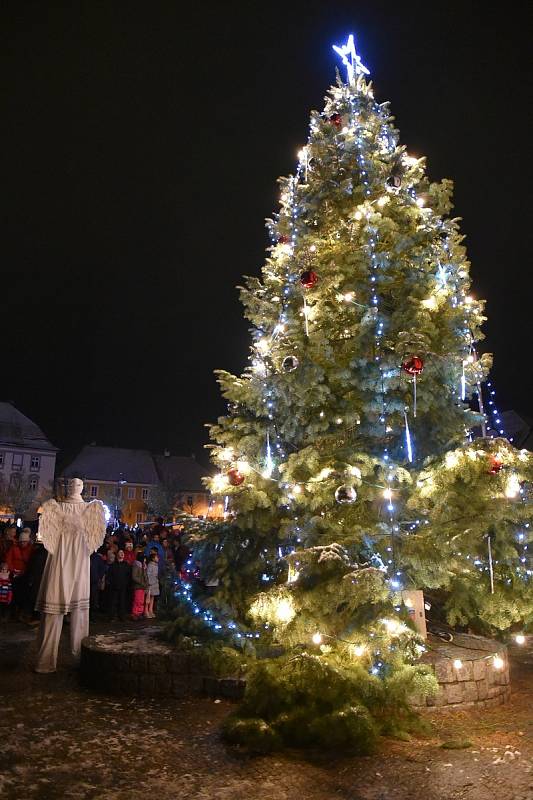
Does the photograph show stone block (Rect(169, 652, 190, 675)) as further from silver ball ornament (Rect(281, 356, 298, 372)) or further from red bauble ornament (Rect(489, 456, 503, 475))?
red bauble ornament (Rect(489, 456, 503, 475))

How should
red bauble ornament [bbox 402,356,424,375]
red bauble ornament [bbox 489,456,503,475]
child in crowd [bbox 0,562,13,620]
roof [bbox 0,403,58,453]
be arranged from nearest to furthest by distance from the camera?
red bauble ornament [bbox 489,456,503,475]
red bauble ornament [bbox 402,356,424,375]
child in crowd [bbox 0,562,13,620]
roof [bbox 0,403,58,453]

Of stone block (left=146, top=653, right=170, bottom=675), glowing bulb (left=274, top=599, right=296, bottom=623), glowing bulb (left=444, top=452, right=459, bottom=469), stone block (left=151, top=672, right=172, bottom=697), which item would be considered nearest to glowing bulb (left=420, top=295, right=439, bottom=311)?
glowing bulb (left=444, top=452, right=459, bottom=469)

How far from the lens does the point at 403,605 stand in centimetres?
767

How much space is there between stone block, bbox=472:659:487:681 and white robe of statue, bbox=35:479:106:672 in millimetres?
5078

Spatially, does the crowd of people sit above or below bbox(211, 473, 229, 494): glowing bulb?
below

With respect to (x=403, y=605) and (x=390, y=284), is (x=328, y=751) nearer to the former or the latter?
(x=403, y=605)

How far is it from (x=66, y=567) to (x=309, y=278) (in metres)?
5.20

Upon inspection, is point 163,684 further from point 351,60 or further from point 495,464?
point 351,60

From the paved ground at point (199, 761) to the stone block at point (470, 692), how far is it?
0.65ft

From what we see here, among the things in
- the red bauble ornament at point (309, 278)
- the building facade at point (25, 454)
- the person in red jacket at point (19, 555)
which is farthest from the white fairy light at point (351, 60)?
the building facade at point (25, 454)

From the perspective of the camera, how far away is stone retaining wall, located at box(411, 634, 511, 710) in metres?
6.93

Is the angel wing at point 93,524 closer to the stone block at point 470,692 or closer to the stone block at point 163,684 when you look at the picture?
the stone block at point 163,684

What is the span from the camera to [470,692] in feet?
23.2

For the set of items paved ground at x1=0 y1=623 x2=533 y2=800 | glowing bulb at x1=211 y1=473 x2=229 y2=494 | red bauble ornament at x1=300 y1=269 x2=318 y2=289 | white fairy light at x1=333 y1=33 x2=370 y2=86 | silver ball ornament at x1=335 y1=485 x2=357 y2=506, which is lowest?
paved ground at x1=0 y1=623 x2=533 y2=800
